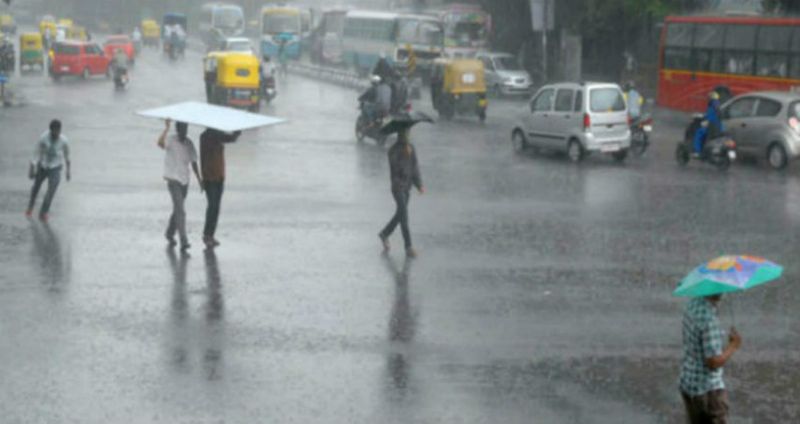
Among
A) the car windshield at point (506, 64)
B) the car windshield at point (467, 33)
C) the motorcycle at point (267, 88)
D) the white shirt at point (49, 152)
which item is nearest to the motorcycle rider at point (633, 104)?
the white shirt at point (49, 152)

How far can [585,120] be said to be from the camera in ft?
91.4

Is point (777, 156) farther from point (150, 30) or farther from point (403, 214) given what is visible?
point (150, 30)

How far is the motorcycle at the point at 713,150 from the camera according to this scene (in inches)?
1043

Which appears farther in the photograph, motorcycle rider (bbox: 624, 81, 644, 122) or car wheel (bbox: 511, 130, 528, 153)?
motorcycle rider (bbox: 624, 81, 644, 122)

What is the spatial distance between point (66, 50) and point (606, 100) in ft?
111

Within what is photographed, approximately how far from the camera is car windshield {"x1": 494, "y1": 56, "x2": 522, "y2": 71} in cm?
5333

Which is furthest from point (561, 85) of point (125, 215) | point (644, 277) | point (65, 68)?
point (65, 68)

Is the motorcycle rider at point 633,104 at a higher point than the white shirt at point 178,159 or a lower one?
lower

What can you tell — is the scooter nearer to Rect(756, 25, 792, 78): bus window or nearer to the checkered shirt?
Rect(756, 25, 792, 78): bus window

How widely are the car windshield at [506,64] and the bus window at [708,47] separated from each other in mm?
15553

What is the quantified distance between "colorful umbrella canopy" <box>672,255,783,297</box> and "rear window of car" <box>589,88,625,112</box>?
2034 cm

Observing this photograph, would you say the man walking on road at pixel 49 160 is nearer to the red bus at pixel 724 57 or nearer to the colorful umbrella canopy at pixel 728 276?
the colorful umbrella canopy at pixel 728 276

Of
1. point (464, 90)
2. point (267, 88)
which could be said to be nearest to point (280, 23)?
point (267, 88)

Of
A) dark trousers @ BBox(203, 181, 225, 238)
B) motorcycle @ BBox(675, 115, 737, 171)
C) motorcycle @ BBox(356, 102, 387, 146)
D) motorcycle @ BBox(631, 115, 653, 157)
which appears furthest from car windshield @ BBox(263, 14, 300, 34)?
dark trousers @ BBox(203, 181, 225, 238)
